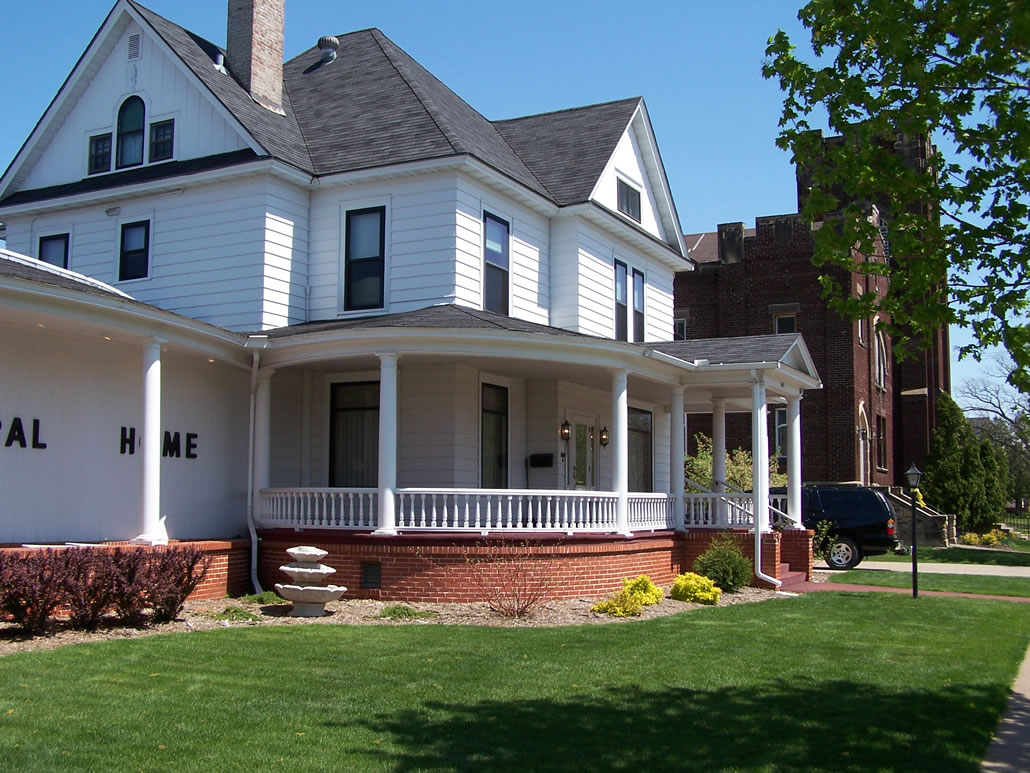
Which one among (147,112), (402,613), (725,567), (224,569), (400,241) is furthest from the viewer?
(147,112)

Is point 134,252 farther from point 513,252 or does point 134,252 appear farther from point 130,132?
point 513,252

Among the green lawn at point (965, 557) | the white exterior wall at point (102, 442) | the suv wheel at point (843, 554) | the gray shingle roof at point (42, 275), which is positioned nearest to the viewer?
the gray shingle roof at point (42, 275)

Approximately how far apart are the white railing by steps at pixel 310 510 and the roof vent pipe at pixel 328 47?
33.7ft

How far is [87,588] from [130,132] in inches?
451

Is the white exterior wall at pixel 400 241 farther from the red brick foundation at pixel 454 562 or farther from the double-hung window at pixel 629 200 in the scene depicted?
the double-hung window at pixel 629 200

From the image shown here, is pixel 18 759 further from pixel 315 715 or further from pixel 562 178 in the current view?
pixel 562 178

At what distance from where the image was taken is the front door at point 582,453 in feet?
68.8

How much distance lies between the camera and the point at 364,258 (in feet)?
61.6

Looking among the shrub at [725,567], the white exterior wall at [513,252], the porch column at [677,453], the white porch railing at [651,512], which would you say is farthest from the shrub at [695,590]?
the white exterior wall at [513,252]

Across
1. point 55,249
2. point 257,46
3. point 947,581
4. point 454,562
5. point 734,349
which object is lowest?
point 947,581

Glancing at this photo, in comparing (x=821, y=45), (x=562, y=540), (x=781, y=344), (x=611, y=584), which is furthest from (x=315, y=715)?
(x=781, y=344)

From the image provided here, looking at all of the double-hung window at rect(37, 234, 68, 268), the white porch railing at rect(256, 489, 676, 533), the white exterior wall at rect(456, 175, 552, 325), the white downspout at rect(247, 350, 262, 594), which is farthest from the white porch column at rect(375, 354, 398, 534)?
the double-hung window at rect(37, 234, 68, 268)

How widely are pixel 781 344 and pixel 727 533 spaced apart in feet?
12.1

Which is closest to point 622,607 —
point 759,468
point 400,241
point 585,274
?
point 759,468
